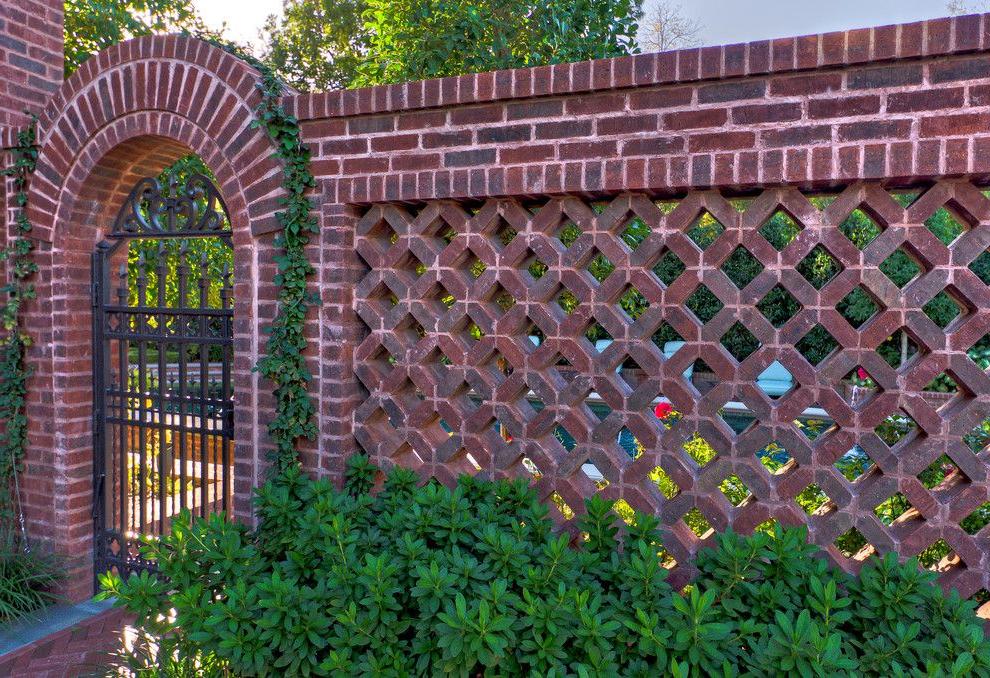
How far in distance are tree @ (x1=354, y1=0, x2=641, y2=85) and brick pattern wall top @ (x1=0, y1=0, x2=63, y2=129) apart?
8.58 ft

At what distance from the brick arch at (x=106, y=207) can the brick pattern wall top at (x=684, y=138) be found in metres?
0.49

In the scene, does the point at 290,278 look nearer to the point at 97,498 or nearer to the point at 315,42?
the point at 97,498

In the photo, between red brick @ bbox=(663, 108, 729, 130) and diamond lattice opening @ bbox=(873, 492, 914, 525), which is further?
diamond lattice opening @ bbox=(873, 492, 914, 525)

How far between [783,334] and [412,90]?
180 centimetres

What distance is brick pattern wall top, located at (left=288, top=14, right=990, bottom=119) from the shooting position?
2.48 metres

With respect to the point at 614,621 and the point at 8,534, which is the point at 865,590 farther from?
the point at 8,534

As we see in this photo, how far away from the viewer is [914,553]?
2.70 meters

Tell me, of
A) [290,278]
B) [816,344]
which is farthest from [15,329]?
[816,344]

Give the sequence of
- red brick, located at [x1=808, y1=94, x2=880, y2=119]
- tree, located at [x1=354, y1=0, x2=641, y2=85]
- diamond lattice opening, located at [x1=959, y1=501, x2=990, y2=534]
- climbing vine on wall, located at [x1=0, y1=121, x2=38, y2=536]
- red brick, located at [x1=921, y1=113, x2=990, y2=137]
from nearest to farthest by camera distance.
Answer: red brick, located at [x1=921, y1=113, x2=990, y2=137], red brick, located at [x1=808, y1=94, x2=880, y2=119], diamond lattice opening, located at [x1=959, y1=501, x2=990, y2=534], climbing vine on wall, located at [x1=0, y1=121, x2=38, y2=536], tree, located at [x1=354, y1=0, x2=641, y2=85]

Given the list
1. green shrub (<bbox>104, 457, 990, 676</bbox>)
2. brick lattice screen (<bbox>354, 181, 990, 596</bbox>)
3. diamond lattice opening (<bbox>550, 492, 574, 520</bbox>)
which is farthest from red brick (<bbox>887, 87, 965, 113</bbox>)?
diamond lattice opening (<bbox>550, 492, 574, 520</bbox>)

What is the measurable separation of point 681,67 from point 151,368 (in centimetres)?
333

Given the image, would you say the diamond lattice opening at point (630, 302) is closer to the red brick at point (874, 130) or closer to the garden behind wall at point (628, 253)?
the garden behind wall at point (628, 253)

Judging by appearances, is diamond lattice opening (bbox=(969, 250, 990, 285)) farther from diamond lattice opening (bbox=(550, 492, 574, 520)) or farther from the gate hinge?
the gate hinge

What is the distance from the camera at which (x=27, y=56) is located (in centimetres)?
469
